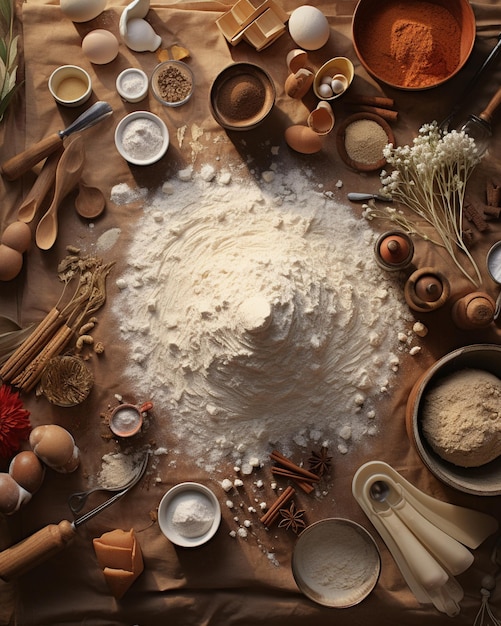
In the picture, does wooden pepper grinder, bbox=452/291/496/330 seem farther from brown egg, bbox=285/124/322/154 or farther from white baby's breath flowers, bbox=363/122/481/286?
brown egg, bbox=285/124/322/154

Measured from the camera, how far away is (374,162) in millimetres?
2650

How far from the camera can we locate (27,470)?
2.36m

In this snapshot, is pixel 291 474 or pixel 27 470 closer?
pixel 27 470

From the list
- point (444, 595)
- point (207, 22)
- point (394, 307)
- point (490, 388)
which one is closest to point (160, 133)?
point (207, 22)

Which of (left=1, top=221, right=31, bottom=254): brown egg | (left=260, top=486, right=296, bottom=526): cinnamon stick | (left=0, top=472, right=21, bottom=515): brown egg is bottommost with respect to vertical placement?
(left=260, top=486, right=296, bottom=526): cinnamon stick

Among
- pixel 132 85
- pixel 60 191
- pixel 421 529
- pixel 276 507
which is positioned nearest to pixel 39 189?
pixel 60 191

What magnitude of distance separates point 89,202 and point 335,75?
1072 mm

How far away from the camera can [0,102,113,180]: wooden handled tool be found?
2566 mm

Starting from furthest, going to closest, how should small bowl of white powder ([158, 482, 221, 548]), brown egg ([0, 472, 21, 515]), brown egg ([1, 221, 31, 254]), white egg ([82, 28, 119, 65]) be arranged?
white egg ([82, 28, 119, 65])
brown egg ([1, 221, 31, 254])
small bowl of white powder ([158, 482, 221, 548])
brown egg ([0, 472, 21, 515])

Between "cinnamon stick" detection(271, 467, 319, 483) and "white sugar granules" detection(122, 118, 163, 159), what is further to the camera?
"white sugar granules" detection(122, 118, 163, 159)

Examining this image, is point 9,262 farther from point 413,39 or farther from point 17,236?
point 413,39

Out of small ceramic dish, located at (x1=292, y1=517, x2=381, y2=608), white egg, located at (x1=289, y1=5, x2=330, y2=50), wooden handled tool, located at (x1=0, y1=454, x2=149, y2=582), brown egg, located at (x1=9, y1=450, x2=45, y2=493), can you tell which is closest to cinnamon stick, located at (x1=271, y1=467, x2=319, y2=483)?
small ceramic dish, located at (x1=292, y1=517, x2=381, y2=608)

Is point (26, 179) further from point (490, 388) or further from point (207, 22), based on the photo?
point (490, 388)

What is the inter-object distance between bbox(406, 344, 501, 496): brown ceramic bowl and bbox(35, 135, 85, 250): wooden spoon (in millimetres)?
1449
